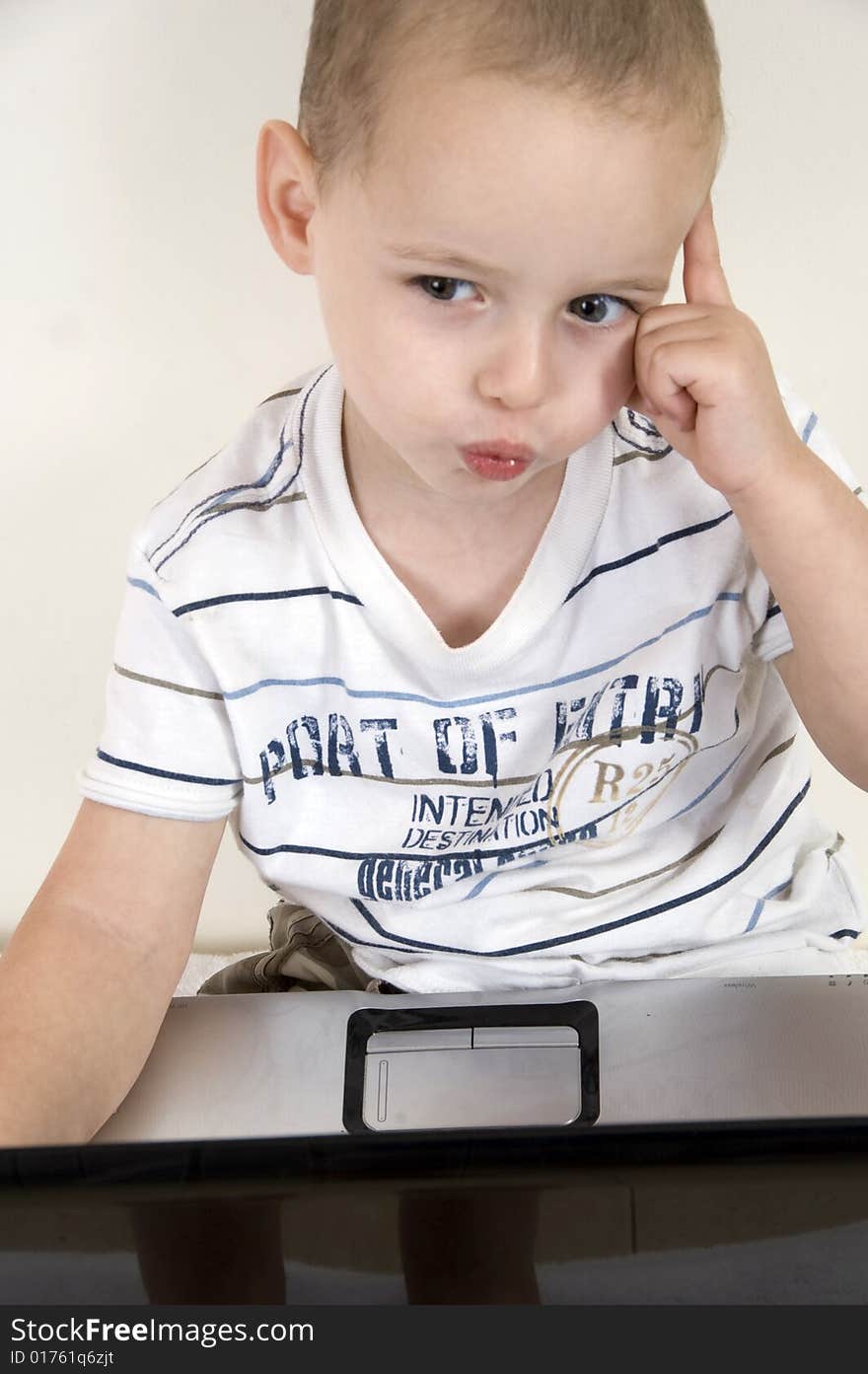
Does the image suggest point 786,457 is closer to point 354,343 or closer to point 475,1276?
point 354,343

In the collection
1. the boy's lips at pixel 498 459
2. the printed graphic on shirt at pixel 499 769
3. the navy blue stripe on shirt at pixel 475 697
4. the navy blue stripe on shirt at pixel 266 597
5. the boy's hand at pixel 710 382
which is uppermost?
the boy's hand at pixel 710 382

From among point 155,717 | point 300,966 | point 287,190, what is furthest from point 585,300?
point 300,966

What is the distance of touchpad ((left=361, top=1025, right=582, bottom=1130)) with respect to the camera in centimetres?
49

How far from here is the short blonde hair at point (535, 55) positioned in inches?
15.2

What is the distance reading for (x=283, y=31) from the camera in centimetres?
63

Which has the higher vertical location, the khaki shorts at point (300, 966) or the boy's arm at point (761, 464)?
the boy's arm at point (761, 464)

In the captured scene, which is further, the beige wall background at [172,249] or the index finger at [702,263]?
the beige wall background at [172,249]

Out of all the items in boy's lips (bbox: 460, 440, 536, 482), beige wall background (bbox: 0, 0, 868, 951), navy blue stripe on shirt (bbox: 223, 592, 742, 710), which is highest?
beige wall background (bbox: 0, 0, 868, 951)

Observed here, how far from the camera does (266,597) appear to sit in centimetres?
56

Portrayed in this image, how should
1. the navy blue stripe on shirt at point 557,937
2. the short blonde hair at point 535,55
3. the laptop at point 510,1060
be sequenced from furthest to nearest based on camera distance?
the navy blue stripe on shirt at point 557,937
the laptop at point 510,1060
the short blonde hair at point 535,55

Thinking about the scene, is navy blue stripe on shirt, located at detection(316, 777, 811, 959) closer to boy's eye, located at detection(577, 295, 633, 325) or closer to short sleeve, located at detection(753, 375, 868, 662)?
short sleeve, located at detection(753, 375, 868, 662)

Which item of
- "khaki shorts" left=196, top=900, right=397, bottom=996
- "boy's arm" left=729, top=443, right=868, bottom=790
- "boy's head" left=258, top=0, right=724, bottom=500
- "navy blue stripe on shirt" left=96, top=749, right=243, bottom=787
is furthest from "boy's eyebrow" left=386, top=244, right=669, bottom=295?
"khaki shorts" left=196, top=900, right=397, bottom=996

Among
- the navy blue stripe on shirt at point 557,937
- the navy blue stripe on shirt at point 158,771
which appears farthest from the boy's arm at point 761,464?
the navy blue stripe on shirt at point 158,771

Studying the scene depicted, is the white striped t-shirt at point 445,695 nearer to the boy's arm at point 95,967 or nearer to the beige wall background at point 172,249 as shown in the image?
the boy's arm at point 95,967
